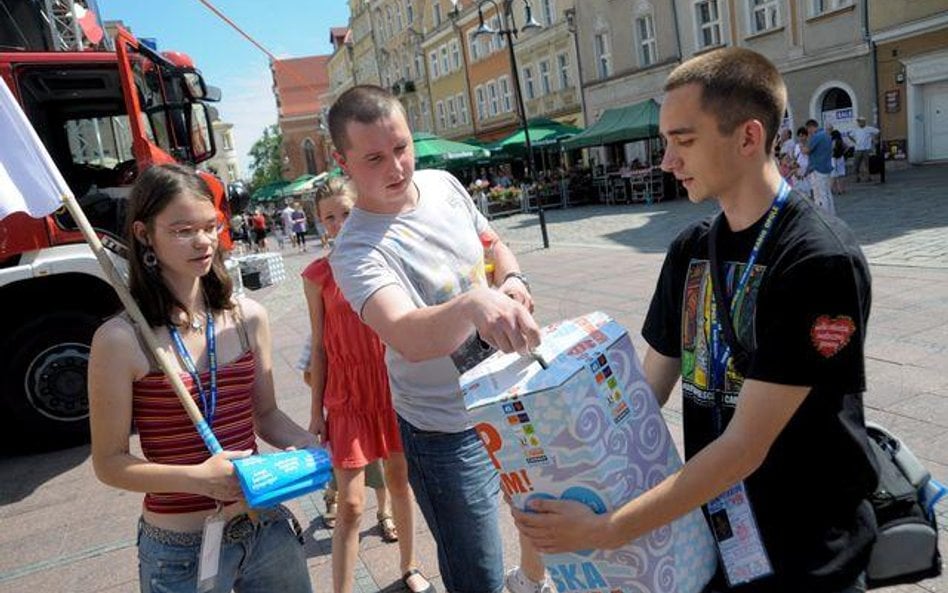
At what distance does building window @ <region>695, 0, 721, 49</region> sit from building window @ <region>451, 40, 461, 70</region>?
62.6ft

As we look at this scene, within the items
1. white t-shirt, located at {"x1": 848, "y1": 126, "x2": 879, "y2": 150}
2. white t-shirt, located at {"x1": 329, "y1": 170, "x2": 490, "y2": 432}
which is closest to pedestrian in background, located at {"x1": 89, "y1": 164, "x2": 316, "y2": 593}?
white t-shirt, located at {"x1": 329, "y1": 170, "x2": 490, "y2": 432}

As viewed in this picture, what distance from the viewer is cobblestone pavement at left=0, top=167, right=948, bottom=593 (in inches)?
140

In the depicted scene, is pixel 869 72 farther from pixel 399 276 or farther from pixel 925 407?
pixel 399 276

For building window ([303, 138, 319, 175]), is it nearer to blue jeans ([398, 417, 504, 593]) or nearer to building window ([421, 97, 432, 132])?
building window ([421, 97, 432, 132])

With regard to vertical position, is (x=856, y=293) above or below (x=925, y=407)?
above

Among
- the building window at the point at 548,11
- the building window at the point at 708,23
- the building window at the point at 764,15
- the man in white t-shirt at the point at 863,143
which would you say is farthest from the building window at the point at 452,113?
the man in white t-shirt at the point at 863,143

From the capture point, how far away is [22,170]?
1.88m

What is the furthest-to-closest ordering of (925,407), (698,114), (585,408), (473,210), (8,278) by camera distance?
(8,278), (925,407), (473,210), (698,114), (585,408)

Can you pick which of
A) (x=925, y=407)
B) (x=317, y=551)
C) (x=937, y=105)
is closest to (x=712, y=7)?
(x=937, y=105)

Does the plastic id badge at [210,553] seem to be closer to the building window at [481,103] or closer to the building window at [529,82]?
the building window at [529,82]

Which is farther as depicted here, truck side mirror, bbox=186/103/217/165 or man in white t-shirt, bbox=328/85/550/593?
truck side mirror, bbox=186/103/217/165

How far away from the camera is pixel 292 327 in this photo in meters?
9.58

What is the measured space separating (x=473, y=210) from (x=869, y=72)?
64.8ft

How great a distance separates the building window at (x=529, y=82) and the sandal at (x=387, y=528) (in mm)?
31936
